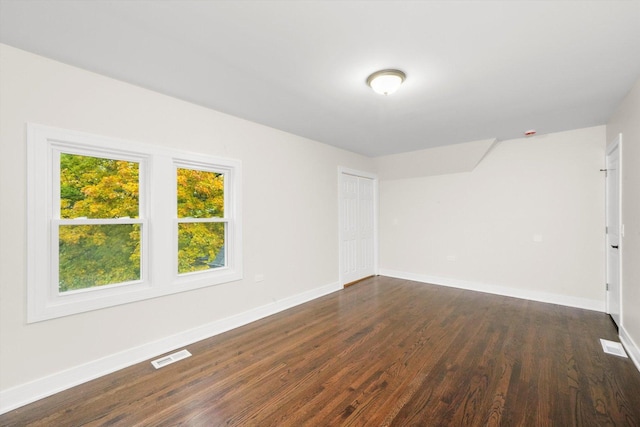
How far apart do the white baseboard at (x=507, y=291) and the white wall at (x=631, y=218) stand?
100cm

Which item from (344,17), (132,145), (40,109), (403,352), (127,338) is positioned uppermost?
(344,17)

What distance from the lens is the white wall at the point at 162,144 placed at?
1935mm

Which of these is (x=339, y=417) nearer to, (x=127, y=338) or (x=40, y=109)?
(x=127, y=338)

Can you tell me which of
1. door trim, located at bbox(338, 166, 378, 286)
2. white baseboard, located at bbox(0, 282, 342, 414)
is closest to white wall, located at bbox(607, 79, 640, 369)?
door trim, located at bbox(338, 166, 378, 286)

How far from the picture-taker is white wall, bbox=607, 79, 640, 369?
2428 millimetres

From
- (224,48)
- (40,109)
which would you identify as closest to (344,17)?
(224,48)

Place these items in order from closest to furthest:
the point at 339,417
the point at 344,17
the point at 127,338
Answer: the point at 344,17
the point at 339,417
the point at 127,338

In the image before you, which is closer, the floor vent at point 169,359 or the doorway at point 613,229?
the floor vent at point 169,359

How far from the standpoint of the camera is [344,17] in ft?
5.31

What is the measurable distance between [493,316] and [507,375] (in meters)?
1.44

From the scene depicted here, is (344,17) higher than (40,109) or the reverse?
higher

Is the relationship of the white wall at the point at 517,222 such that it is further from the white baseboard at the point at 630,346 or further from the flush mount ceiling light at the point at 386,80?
the flush mount ceiling light at the point at 386,80

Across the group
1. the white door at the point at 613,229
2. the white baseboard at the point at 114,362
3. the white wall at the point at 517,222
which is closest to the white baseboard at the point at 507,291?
the white wall at the point at 517,222

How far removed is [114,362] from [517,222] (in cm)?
539
